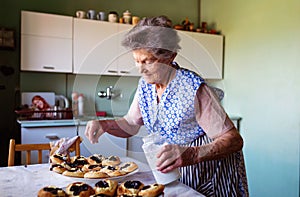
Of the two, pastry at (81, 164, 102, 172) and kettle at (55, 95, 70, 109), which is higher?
kettle at (55, 95, 70, 109)

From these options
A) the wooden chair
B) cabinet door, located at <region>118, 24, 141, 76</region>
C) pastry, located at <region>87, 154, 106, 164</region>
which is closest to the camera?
cabinet door, located at <region>118, 24, 141, 76</region>

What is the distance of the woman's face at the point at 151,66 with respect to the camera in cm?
97

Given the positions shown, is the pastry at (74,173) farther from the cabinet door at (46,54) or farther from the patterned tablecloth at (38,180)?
the cabinet door at (46,54)

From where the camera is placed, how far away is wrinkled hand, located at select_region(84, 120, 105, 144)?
1120 millimetres

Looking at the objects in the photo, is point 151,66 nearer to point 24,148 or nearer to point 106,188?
point 106,188

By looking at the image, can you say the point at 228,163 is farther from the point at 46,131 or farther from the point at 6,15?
the point at 6,15

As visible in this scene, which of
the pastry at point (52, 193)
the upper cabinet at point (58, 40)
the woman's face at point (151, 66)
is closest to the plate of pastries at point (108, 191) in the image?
the pastry at point (52, 193)

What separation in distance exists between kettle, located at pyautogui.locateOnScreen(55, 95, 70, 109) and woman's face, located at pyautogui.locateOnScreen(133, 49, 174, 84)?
178 centimetres

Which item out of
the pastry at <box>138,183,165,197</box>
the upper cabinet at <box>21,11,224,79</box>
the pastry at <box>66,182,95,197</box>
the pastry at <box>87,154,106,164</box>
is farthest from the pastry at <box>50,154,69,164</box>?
the upper cabinet at <box>21,11,224,79</box>

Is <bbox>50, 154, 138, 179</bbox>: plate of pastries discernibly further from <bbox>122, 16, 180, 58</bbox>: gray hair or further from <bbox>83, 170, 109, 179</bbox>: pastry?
<bbox>122, 16, 180, 58</bbox>: gray hair

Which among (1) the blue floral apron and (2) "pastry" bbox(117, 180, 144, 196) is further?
(1) the blue floral apron

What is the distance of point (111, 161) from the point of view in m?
1.16

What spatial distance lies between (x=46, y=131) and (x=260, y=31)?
6.52 ft

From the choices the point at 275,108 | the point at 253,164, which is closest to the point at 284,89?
the point at 275,108
